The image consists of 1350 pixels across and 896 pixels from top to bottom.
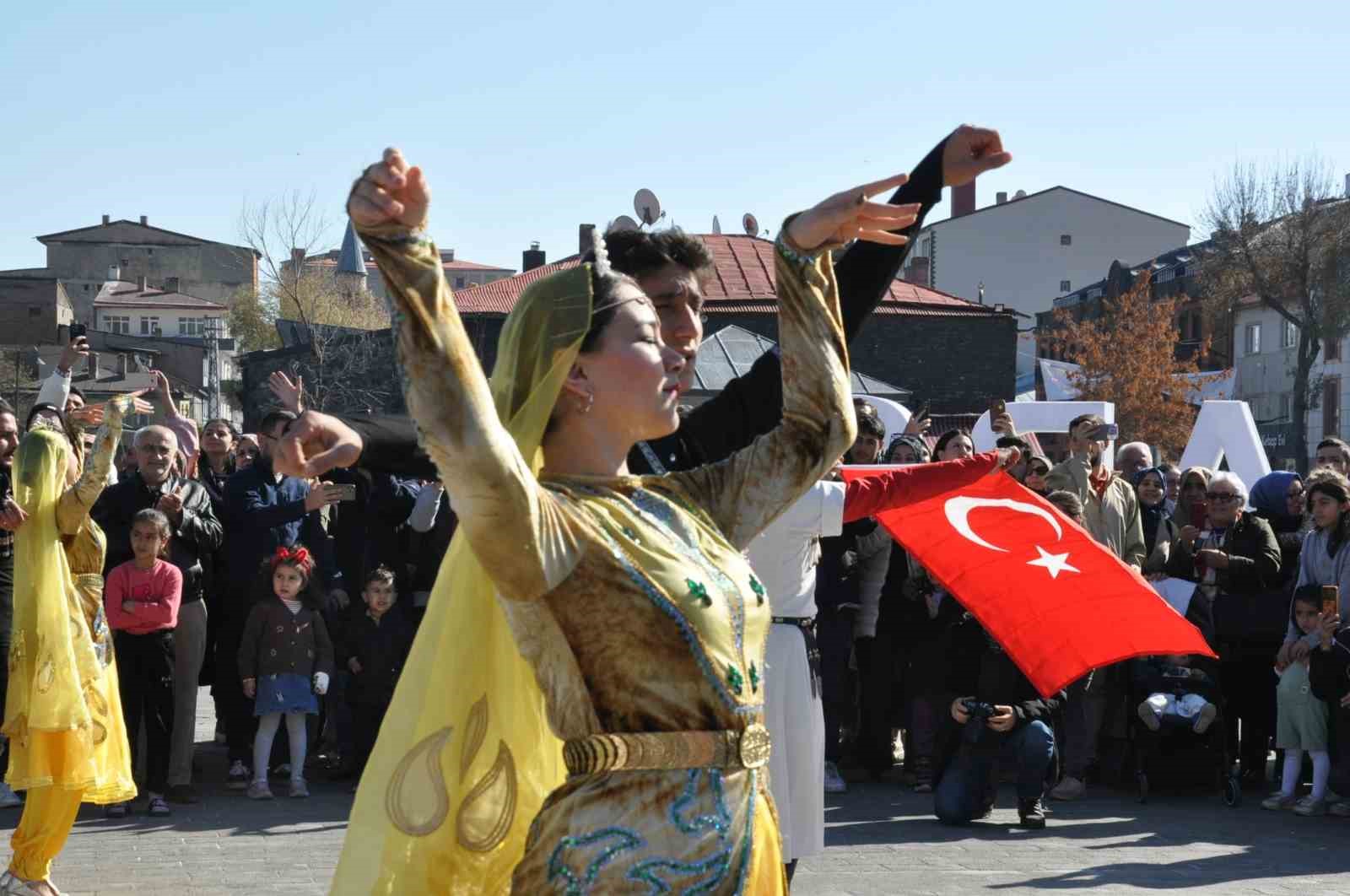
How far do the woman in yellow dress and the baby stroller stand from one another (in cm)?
564

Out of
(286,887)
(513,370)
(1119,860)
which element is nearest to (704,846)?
(513,370)

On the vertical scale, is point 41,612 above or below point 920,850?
above

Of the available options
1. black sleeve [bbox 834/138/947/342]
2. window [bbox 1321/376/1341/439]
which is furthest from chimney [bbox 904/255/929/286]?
black sleeve [bbox 834/138/947/342]

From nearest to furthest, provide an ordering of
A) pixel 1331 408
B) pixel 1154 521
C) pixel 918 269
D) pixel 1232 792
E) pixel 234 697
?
1. pixel 1232 792
2. pixel 234 697
3. pixel 1154 521
4. pixel 1331 408
5. pixel 918 269

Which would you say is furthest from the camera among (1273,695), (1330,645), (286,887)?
(1273,695)

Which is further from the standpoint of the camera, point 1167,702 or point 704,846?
point 1167,702

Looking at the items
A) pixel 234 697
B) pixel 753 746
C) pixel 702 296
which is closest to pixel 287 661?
pixel 234 697

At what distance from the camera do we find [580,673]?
2689 mm

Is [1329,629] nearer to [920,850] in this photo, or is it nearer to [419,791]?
[920,850]

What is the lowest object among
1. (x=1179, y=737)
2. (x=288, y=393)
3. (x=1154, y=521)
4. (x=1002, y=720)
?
(x=1179, y=737)

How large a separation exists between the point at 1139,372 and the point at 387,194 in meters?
48.8

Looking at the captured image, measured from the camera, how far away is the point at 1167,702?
33.6 ft

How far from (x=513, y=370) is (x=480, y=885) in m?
0.81

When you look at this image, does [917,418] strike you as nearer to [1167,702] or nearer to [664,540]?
[1167,702]
